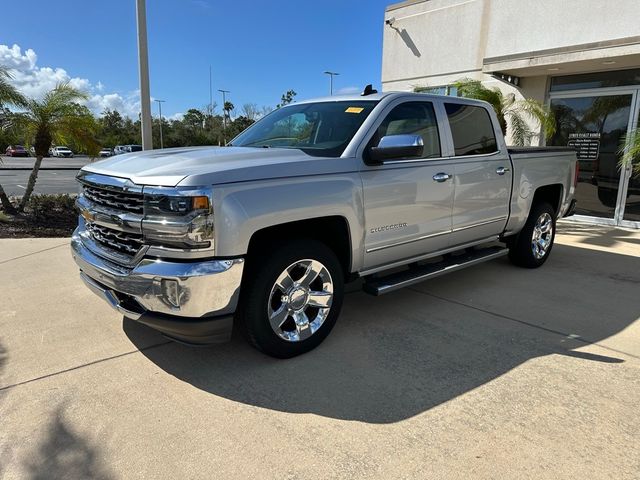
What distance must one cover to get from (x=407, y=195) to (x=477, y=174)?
1211 mm

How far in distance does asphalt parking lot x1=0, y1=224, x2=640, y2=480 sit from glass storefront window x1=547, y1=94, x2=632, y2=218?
19.5 feet

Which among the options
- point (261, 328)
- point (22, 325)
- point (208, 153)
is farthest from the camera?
point (22, 325)

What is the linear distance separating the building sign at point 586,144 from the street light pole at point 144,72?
8422 millimetres

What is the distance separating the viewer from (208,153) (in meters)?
3.54

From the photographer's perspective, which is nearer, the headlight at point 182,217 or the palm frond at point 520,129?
the headlight at point 182,217

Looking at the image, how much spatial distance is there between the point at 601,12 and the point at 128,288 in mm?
9925

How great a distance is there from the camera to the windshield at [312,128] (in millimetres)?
3844

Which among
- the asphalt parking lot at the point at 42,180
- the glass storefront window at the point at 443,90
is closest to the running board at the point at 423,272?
the glass storefront window at the point at 443,90

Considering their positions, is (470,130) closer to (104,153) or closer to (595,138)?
(595,138)

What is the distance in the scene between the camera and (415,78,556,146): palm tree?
9789mm

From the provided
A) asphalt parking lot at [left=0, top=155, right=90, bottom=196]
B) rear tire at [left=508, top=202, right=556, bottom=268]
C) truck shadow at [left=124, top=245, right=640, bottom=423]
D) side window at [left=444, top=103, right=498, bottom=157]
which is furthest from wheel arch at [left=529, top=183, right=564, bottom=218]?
asphalt parking lot at [left=0, top=155, right=90, bottom=196]

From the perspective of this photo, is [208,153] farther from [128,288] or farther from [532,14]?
[532,14]

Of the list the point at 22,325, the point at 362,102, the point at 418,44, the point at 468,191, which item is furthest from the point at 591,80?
the point at 22,325

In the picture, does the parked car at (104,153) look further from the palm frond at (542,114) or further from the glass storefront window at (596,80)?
the glass storefront window at (596,80)
